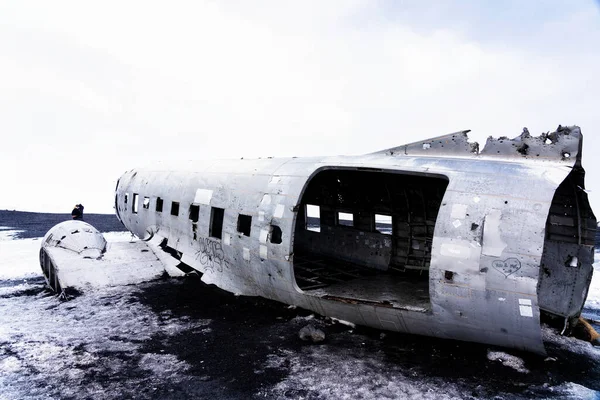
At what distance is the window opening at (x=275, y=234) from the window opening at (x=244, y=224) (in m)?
1.01

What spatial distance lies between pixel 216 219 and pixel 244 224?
11.2 ft

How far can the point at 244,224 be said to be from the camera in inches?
478

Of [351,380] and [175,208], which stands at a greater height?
[175,208]

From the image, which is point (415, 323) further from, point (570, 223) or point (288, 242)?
point (570, 223)

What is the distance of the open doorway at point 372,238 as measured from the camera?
1289 cm

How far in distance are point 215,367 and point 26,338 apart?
5555mm

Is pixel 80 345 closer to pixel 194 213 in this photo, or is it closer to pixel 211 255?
pixel 211 255

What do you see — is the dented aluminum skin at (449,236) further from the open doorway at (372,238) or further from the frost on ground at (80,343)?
the frost on ground at (80,343)

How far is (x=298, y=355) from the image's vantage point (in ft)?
30.3

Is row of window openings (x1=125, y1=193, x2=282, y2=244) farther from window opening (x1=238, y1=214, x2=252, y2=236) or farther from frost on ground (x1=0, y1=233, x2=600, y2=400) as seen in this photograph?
frost on ground (x1=0, y1=233, x2=600, y2=400)

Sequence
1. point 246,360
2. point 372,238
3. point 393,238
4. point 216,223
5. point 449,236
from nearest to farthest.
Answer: point 449,236 → point 246,360 → point 216,223 → point 393,238 → point 372,238

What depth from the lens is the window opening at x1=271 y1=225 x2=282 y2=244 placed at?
10.9 meters

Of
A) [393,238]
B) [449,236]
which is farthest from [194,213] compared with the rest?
[449,236]

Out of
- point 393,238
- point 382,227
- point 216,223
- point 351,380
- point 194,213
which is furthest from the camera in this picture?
point 382,227
